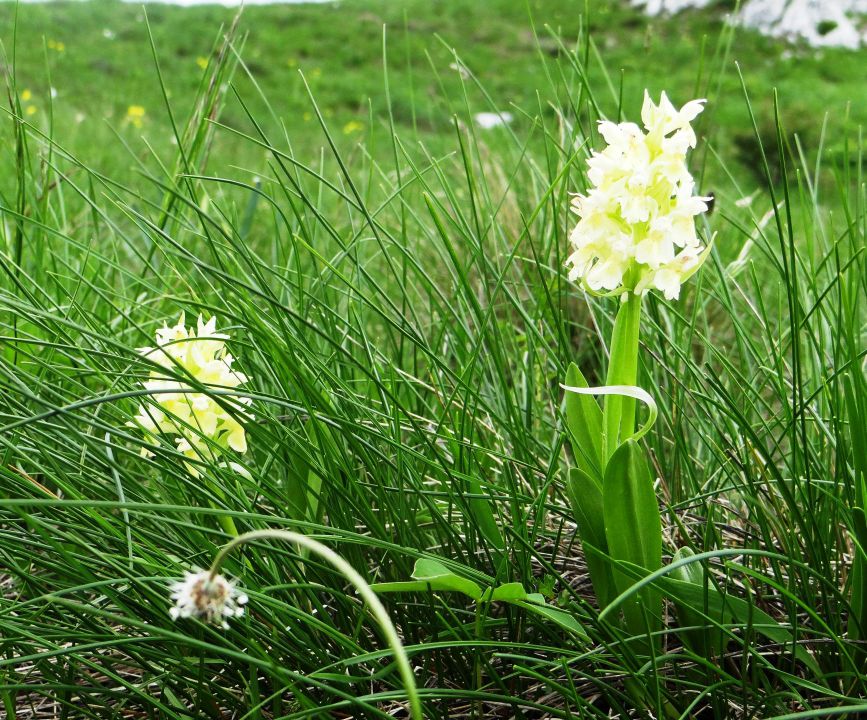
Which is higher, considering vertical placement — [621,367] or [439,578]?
[621,367]

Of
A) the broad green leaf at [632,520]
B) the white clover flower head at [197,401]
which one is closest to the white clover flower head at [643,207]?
the broad green leaf at [632,520]

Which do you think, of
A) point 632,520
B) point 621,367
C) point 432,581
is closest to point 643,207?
point 621,367

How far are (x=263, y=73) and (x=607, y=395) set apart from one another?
46.8 ft

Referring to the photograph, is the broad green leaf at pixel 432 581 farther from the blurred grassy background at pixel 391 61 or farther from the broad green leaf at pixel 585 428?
the blurred grassy background at pixel 391 61

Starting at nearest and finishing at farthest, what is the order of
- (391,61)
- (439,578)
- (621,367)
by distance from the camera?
(439,578) → (621,367) → (391,61)

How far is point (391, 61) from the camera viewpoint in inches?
574

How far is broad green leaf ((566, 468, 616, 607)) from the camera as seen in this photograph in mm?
901

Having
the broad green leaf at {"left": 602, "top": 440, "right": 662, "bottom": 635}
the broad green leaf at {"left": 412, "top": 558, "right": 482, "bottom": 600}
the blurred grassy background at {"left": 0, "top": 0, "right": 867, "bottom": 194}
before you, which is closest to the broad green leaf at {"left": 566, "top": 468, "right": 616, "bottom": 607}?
the broad green leaf at {"left": 602, "top": 440, "right": 662, "bottom": 635}

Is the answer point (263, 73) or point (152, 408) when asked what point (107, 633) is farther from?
point (263, 73)

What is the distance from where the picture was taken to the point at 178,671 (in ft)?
3.09

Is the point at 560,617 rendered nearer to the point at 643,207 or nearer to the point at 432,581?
the point at 432,581

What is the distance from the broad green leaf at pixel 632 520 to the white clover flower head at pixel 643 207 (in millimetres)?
172

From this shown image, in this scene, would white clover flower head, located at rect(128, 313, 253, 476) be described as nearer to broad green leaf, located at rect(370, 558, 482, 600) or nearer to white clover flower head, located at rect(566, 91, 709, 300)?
broad green leaf, located at rect(370, 558, 482, 600)

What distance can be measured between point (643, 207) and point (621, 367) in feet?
0.53
